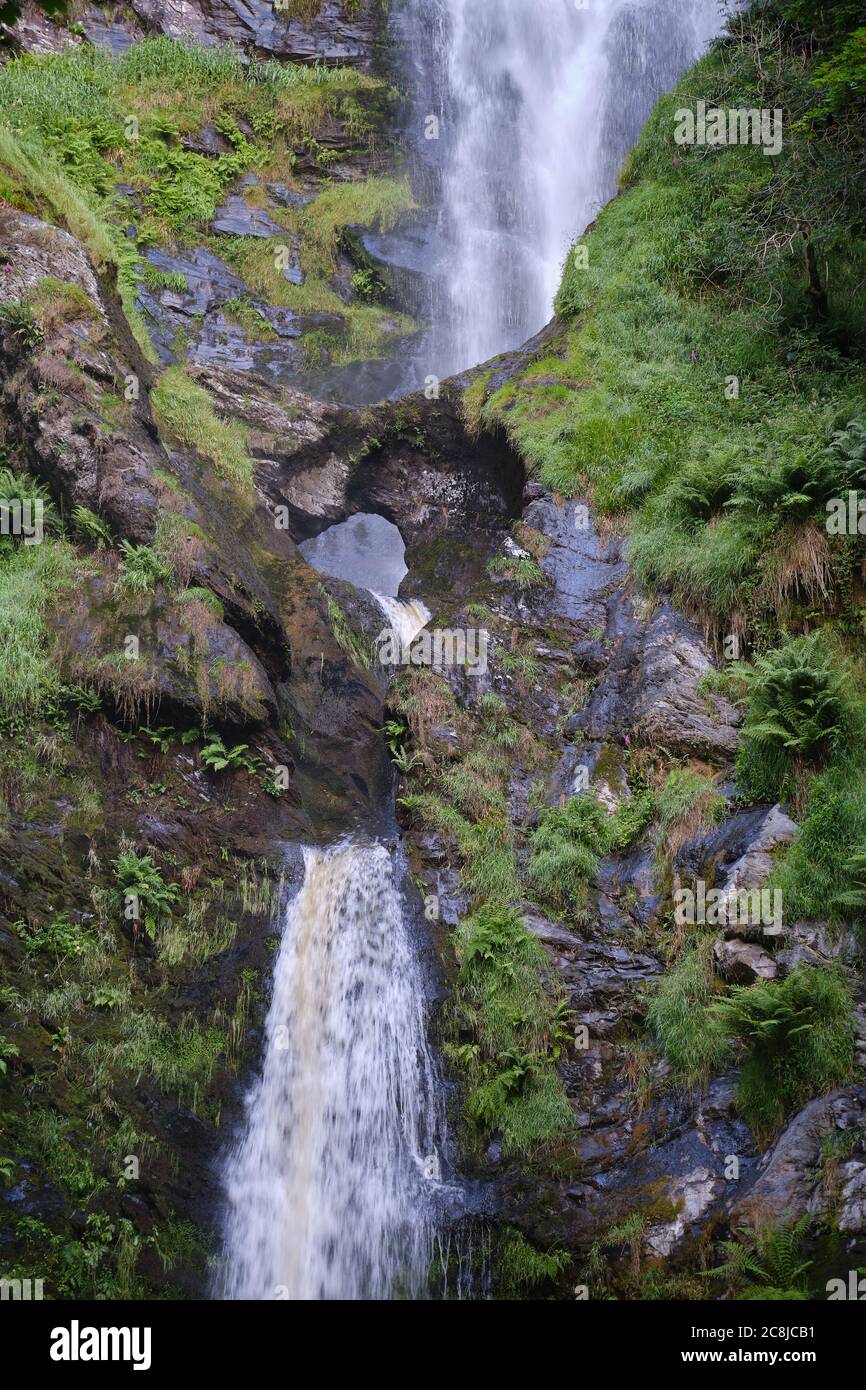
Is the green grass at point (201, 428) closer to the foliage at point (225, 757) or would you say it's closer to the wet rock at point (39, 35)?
the foliage at point (225, 757)

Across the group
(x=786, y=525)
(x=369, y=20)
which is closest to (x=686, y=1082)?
(x=786, y=525)

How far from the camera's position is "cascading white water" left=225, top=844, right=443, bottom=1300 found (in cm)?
714

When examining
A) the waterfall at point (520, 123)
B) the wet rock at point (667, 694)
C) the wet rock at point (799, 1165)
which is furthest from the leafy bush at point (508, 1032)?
Answer: the waterfall at point (520, 123)

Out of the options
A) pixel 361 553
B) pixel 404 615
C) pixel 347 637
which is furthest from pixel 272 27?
pixel 347 637

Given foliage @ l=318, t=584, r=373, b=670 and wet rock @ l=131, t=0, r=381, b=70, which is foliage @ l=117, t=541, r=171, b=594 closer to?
foliage @ l=318, t=584, r=373, b=670

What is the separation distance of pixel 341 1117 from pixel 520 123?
22.3 metres

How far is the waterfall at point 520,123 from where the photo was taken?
19125 mm

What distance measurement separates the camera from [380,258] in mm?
18703

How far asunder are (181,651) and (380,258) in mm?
12566

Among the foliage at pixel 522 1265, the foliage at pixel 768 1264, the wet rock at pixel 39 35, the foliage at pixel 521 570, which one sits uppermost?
the wet rock at pixel 39 35

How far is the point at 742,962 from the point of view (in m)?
7.00

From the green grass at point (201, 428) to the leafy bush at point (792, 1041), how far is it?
10280 millimetres

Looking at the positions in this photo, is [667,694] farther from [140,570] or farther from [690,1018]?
[140,570]

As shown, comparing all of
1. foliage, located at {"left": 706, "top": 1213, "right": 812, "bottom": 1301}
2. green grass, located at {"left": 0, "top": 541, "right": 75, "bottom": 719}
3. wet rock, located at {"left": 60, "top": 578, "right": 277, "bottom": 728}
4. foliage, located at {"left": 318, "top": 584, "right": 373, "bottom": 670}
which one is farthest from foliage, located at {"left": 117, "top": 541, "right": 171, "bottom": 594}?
foliage, located at {"left": 706, "top": 1213, "right": 812, "bottom": 1301}
